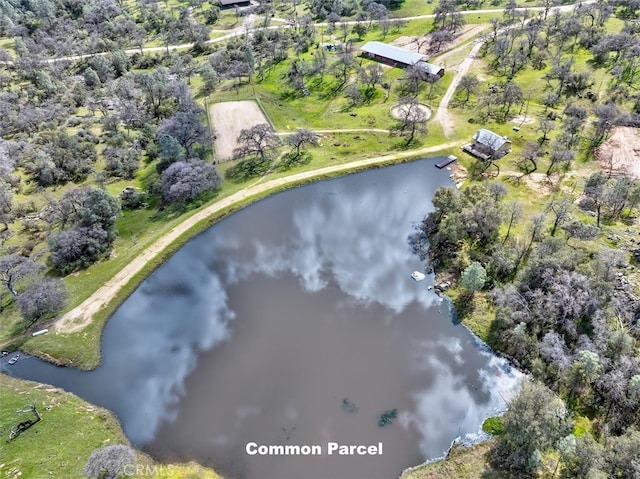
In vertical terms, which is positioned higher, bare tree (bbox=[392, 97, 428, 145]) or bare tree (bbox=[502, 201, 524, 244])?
bare tree (bbox=[392, 97, 428, 145])

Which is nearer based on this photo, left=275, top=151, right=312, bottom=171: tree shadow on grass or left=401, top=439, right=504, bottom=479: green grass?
left=401, top=439, right=504, bottom=479: green grass

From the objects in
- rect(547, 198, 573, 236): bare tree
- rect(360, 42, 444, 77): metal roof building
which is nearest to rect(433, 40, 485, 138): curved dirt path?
rect(360, 42, 444, 77): metal roof building

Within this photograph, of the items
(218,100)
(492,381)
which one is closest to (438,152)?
(492,381)

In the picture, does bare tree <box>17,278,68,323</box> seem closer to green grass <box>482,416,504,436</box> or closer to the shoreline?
the shoreline

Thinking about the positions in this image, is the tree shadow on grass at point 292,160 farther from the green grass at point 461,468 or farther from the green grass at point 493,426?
the green grass at point 461,468

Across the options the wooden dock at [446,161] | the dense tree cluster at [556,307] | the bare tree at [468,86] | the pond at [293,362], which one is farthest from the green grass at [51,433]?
the bare tree at [468,86]

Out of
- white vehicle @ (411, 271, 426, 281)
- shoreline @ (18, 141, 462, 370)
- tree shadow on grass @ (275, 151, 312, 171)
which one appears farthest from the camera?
tree shadow on grass @ (275, 151, 312, 171)
